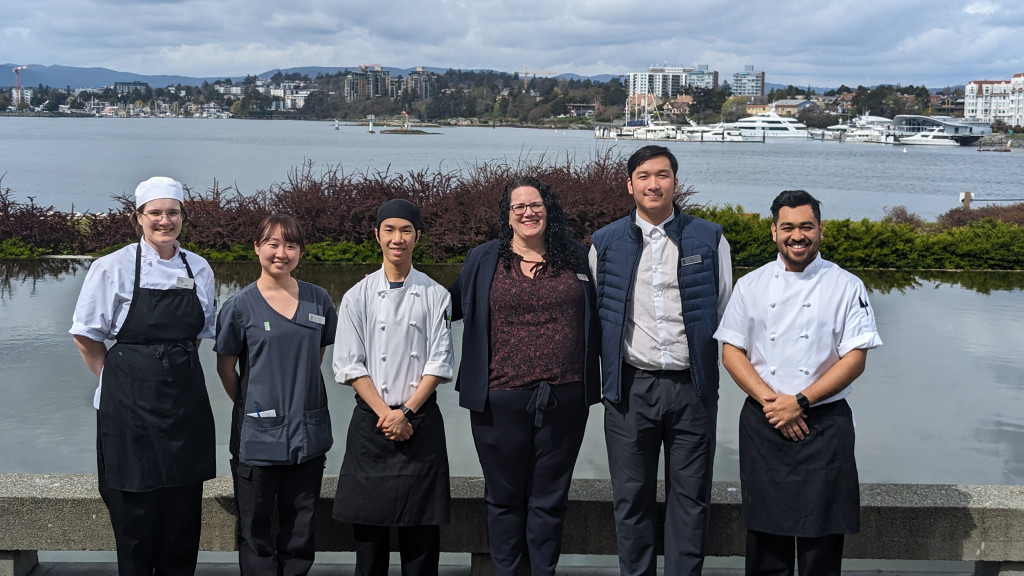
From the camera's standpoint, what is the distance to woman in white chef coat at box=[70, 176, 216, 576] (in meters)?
3.24

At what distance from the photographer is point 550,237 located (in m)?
3.51

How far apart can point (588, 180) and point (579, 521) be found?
34.0 ft

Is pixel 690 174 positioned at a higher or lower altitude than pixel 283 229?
higher

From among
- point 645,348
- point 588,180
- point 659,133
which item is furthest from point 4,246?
point 659,133

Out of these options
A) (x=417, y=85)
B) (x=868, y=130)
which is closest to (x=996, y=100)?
(x=868, y=130)

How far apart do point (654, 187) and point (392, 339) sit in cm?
114

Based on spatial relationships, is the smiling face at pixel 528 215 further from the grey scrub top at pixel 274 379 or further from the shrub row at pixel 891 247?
the shrub row at pixel 891 247

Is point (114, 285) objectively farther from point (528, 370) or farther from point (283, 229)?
point (528, 370)

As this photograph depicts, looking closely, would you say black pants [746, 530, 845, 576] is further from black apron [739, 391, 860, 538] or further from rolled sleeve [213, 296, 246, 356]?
rolled sleeve [213, 296, 246, 356]

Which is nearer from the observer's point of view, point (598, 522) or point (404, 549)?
point (404, 549)

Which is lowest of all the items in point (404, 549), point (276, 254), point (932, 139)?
point (404, 549)

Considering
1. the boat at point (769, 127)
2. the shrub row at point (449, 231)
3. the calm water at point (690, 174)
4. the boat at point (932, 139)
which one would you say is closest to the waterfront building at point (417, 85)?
the boat at point (769, 127)

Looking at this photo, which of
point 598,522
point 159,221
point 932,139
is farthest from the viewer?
point 932,139

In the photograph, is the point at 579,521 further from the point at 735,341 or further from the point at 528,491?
the point at 735,341
